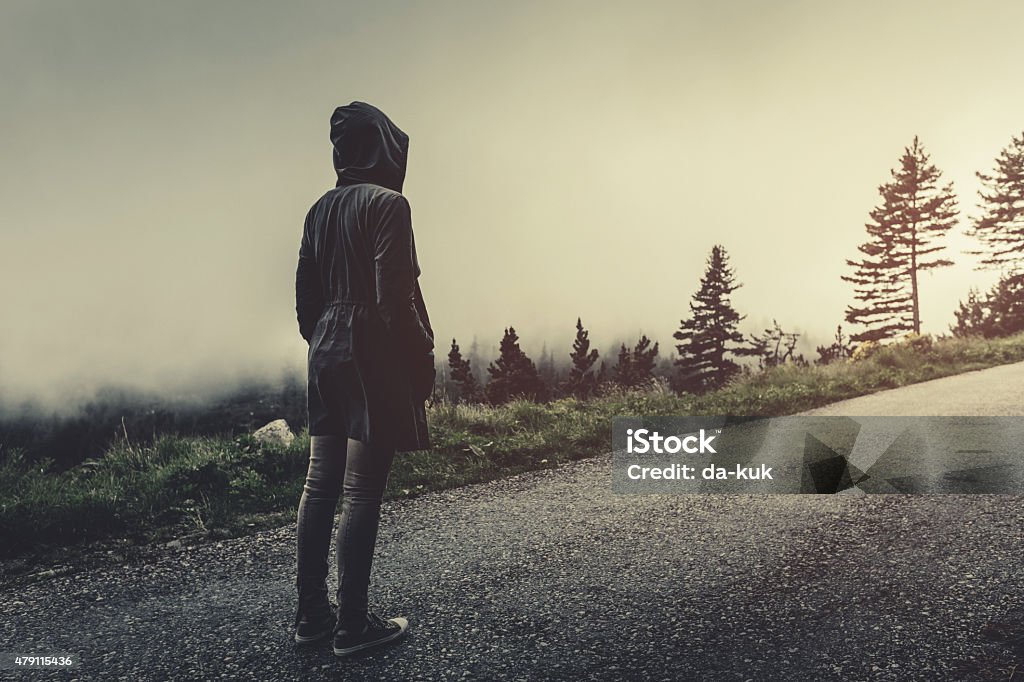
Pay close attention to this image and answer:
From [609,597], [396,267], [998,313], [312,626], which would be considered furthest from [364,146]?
[998,313]

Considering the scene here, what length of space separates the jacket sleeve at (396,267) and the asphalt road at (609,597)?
1.34 m

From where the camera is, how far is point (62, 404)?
1376cm

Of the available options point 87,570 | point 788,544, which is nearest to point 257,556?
point 87,570

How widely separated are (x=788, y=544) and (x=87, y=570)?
391cm

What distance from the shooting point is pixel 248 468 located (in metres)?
5.89

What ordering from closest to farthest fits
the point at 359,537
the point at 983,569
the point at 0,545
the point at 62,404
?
the point at 359,537 < the point at 983,569 < the point at 0,545 < the point at 62,404

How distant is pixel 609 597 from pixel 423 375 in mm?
1371

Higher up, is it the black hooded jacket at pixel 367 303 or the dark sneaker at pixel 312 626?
the black hooded jacket at pixel 367 303

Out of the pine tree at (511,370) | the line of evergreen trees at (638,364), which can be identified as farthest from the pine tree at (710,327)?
the pine tree at (511,370)

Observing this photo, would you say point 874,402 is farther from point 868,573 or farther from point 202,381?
point 202,381

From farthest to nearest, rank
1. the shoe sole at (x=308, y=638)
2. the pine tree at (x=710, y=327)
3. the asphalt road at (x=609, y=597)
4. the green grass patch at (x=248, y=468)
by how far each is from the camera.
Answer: the pine tree at (x=710, y=327)
the green grass patch at (x=248, y=468)
the shoe sole at (x=308, y=638)
the asphalt road at (x=609, y=597)

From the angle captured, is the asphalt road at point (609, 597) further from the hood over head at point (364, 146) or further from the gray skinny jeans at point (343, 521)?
the hood over head at point (364, 146)

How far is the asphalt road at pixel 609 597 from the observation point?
9.65ft

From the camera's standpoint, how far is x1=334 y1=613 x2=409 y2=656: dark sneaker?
10.0 ft
